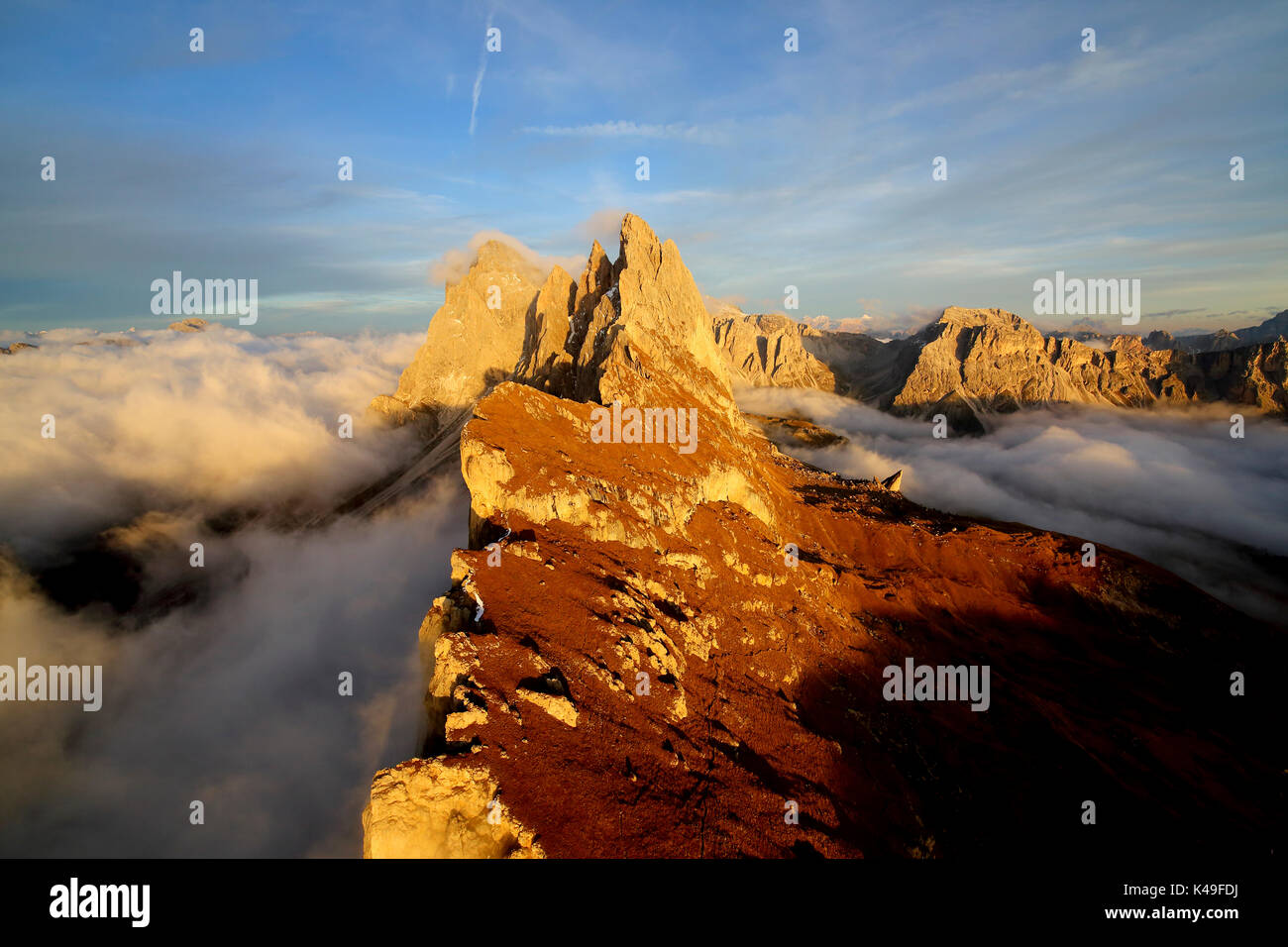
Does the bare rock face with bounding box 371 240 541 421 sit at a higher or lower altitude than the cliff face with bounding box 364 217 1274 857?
higher

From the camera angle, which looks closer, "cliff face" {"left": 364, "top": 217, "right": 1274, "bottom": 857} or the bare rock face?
"cliff face" {"left": 364, "top": 217, "right": 1274, "bottom": 857}

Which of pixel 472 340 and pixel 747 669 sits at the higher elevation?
pixel 472 340

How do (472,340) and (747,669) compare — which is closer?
(747,669)

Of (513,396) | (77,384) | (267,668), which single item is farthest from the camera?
(77,384)

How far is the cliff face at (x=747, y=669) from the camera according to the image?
14.9m

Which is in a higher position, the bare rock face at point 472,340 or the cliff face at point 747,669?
the bare rock face at point 472,340

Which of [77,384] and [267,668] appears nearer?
[267,668]

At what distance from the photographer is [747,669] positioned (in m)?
26.5

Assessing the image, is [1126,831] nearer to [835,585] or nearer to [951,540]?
[835,585]

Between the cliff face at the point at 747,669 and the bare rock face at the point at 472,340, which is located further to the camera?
the bare rock face at the point at 472,340

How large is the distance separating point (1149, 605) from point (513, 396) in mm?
70536

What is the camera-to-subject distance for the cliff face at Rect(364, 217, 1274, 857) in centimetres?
1490

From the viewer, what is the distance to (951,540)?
56.2 m
